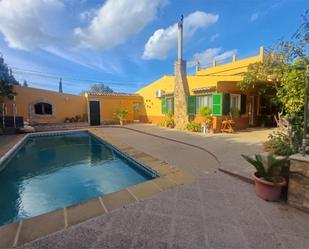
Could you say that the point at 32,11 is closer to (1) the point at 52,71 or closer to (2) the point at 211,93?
(2) the point at 211,93

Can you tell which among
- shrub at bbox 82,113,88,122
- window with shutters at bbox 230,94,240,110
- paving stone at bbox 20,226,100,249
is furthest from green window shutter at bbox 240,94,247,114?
shrub at bbox 82,113,88,122

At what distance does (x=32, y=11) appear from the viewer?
857cm

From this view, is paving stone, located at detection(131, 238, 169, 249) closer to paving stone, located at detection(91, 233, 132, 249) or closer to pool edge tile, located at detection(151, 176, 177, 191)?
paving stone, located at detection(91, 233, 132, 249)

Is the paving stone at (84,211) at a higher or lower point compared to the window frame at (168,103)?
lower

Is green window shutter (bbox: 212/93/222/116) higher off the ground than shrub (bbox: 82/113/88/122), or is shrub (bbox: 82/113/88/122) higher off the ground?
green window shutter (bbox: 212/93/222/116)

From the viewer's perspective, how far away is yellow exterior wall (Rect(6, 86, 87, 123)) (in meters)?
15.0

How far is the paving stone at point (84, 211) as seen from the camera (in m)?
2.72

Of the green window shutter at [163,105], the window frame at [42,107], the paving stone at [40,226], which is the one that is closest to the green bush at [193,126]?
the green window shutter at [163,105]

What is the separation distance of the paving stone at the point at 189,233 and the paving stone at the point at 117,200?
1.00 meters

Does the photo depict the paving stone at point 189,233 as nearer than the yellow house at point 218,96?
Yes

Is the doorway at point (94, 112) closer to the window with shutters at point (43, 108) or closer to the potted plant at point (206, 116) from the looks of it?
the window with shutters at point (43, 108)

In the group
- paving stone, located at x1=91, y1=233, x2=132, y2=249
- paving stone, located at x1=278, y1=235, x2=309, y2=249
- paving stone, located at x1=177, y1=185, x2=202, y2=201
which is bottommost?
paving stone, located at x1=278, y1=235, x2=309, y2=249


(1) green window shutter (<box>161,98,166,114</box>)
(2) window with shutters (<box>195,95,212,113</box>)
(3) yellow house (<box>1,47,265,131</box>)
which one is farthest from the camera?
(1) green window shutter (<box>161,98,166,114</box>)

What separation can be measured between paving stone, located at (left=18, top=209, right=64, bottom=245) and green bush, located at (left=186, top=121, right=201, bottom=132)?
1024 cm
